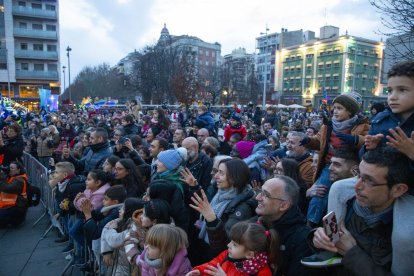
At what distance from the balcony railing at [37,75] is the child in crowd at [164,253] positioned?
53365 mm

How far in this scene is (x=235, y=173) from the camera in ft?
11.3

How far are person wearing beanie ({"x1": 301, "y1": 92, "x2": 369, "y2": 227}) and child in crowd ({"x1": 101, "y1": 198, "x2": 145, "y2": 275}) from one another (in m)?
2.01

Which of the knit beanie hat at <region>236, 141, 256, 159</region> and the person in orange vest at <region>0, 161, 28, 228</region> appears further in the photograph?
the person in orange vest at <region>0, 161, 28, 228</region>

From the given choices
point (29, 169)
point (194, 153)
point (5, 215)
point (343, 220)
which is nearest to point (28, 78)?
point (29, 169)

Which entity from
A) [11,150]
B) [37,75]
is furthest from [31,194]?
[37,75]

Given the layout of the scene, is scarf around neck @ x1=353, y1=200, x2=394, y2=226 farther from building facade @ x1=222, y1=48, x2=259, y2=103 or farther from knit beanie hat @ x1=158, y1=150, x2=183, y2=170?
building facade @ x1=222, y1=48, x2=259, y2=103

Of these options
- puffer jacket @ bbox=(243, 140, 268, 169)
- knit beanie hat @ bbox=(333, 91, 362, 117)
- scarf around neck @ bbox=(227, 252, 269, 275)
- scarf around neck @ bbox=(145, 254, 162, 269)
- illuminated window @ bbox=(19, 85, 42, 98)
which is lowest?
scarf around neck @ bbox=(145, 254, 162, 269)

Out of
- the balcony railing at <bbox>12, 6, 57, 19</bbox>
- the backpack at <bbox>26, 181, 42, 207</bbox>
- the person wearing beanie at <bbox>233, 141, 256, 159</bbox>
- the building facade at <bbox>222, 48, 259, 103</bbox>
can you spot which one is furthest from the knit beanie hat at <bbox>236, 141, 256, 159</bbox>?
the balcony railing at <bbox>12, 6, 57, 19</bbox>

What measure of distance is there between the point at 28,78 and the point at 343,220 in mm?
54863

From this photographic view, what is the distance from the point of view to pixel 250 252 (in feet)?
7.95

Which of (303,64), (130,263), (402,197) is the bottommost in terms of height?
(130,263)

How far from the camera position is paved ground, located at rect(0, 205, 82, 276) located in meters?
5.20

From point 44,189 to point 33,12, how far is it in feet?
171

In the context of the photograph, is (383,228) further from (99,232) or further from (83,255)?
(83,255)
